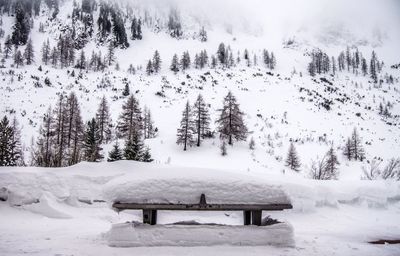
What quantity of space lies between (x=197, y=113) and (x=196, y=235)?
36.1m

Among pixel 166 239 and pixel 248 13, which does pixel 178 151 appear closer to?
pixel 166 239

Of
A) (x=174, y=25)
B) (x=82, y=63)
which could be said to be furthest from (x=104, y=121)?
(x=174, y=25)

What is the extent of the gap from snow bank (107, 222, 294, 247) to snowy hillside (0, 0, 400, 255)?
324 millimetres

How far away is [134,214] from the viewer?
27.6 feet

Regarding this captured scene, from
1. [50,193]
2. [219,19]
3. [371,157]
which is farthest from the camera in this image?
[219,19]

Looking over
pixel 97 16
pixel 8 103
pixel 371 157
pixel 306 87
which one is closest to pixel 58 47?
pixel 97 16

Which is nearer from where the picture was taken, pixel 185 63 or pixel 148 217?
pixel 148 217

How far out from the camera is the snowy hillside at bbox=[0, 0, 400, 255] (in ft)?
25.8

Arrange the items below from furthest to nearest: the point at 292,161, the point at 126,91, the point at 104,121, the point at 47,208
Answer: the point at 126,91 → the point at 104,121 → the point at 292,161 → the point at 47,208

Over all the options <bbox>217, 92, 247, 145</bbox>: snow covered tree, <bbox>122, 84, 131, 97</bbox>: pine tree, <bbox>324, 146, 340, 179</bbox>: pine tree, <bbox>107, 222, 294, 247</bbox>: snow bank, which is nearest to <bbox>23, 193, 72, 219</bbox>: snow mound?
<bbox>107, 222, 294, 247</bbox>: snow bank

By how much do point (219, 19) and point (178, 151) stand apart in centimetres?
11122

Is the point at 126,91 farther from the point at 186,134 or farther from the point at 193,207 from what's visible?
the point at 193,207

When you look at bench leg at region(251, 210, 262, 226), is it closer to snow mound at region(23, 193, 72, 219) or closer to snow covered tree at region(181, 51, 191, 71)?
snow mound at region(23, 193, 72, 219)

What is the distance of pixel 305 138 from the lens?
43219mm
